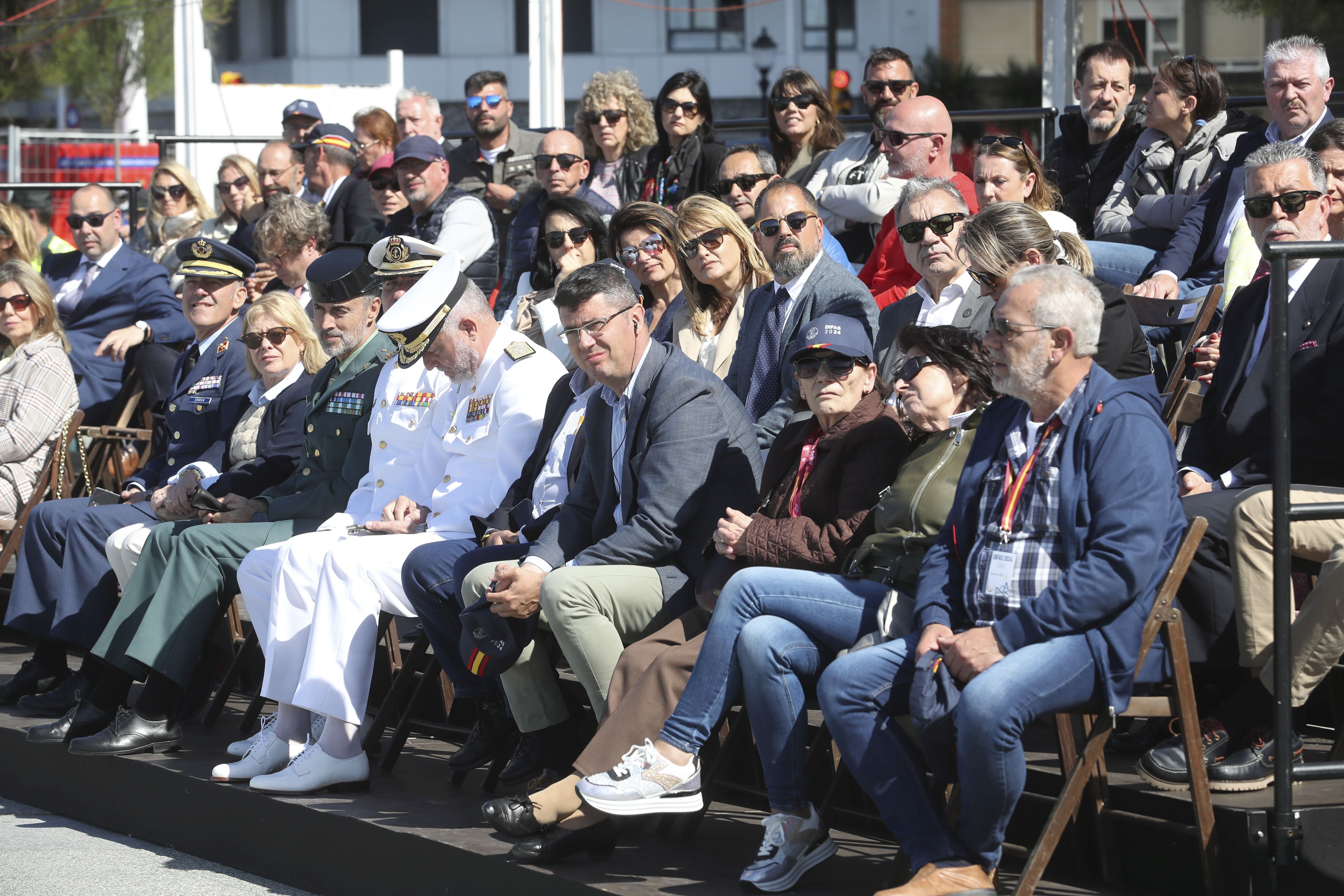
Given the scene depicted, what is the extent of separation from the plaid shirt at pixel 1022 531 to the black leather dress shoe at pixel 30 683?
14.3ft

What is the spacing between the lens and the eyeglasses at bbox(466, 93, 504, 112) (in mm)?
8812

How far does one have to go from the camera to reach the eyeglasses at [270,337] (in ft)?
21.5

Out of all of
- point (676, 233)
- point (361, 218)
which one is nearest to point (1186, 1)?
point (361, 218)

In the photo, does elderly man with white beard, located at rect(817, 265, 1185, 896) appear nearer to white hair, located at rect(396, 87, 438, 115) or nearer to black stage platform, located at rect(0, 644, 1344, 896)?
black stage platform, located at rect(0, 644, 1344, 896)

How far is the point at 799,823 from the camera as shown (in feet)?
12.7

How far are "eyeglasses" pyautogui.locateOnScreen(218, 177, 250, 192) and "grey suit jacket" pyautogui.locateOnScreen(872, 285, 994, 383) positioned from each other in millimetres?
5544

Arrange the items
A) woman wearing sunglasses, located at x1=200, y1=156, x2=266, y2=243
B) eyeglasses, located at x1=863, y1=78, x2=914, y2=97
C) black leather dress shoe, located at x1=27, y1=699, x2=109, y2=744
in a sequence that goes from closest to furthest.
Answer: black leather dress shoe, located at x1=27, y1=699, x2=109, y2=744 < eyeglasses, located at x1=863, y1=78, x2=914, y2=97 < woman wearing sunglasses, located at x1=200, y1=156, x2=266, y2=243

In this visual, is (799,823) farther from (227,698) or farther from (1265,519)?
(227,698)

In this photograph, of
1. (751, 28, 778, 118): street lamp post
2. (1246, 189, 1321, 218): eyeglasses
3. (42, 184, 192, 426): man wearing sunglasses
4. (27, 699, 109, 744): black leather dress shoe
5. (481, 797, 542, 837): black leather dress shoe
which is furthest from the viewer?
(751, 28, 778, 118): street lamp post

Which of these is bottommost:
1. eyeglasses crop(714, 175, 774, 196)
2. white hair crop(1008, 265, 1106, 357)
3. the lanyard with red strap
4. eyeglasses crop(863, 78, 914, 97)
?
the lanyard with red strap

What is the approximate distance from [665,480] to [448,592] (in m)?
0.90

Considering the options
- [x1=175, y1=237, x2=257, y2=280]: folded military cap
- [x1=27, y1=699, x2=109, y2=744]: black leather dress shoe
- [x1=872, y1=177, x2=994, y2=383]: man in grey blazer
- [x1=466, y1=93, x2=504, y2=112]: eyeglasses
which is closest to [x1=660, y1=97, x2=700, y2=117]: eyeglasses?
[x1=466, y1=93, x2=504, y2=112]: eyeglasses

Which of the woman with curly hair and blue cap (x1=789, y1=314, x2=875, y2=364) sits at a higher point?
the woman with curly hair

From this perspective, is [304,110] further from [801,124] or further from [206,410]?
[801,124]
